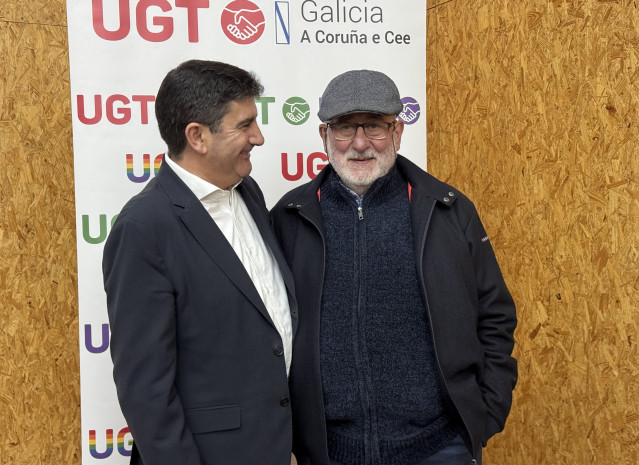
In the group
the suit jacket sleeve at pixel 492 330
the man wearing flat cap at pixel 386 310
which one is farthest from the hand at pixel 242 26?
the suit jacket sleeve at pixel 492 330

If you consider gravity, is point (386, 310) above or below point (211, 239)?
below

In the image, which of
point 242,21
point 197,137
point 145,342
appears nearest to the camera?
point 145,342

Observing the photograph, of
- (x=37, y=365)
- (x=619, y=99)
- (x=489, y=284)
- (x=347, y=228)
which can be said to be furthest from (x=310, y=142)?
(x=37, y=365)

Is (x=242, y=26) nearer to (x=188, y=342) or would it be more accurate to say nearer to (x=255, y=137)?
(x=255, y=137)

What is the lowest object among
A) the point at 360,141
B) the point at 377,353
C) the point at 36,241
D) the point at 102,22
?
the point at 377,353

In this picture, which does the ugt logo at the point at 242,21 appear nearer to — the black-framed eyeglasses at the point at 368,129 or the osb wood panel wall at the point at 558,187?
the black-framed eyeglasses at the point at 368,129

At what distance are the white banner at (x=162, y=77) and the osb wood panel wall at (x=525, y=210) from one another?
0.33 meters

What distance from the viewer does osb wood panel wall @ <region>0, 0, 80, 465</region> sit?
2.76 m

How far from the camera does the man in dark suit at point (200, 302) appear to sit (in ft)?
5.59

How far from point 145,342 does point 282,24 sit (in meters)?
1.51

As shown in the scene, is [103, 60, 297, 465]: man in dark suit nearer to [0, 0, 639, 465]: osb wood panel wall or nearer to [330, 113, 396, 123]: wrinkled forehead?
[330, 113, 396, 123]: wrinkled forehead

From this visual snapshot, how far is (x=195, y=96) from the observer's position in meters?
1.87

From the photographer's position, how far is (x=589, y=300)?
2.57 metres

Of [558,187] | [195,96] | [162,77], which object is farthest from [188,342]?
[558,187]
